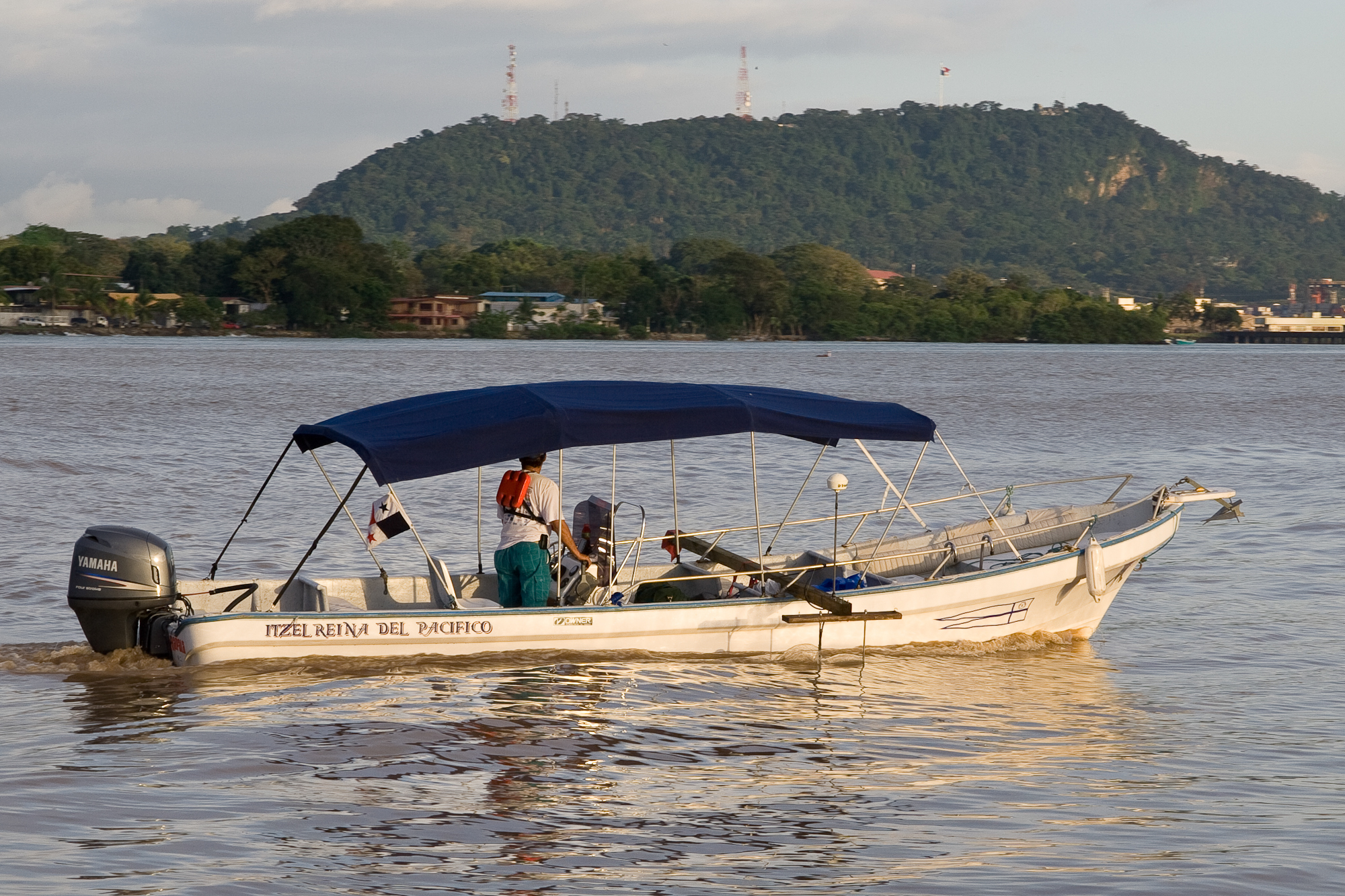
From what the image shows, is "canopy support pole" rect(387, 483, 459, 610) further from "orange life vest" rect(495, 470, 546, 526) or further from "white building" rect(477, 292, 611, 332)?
"white building" rect(477, 292, 611, 332)

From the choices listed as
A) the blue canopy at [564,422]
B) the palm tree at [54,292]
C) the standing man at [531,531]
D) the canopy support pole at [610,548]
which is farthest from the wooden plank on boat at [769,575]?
the palm tree at [54,292]

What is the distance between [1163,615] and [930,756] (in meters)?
6.31

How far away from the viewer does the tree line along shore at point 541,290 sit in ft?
447

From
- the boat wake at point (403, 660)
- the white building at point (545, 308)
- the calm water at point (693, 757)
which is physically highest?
the white building at point (545, 308)

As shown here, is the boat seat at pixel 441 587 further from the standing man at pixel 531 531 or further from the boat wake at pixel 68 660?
the boat wake at pixel 68 660

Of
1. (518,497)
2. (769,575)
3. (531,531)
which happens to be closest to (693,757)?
(531,531)

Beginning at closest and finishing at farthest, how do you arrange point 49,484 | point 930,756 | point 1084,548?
point 930,756, point 1084,548, point 49,484

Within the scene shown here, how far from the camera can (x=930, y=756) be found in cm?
912

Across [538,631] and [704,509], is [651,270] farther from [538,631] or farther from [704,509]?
[538,631]

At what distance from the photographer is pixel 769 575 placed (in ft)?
39.6

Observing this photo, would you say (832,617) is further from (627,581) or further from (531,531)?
(531,531)

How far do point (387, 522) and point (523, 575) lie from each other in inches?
43.1

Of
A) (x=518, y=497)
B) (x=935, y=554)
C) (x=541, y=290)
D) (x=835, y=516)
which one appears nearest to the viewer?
(x=518, y=497)

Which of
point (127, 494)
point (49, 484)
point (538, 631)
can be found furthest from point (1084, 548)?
point (49, 484)
